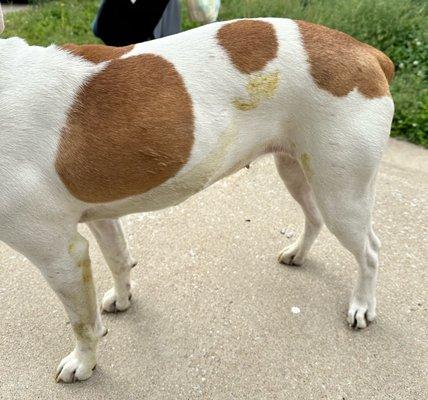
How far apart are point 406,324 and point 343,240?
66 centimetres

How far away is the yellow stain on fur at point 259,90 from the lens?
1.86m

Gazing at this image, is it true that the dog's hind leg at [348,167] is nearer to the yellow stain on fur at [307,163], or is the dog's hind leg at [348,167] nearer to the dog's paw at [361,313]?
the yellow stain on fur at [307,163]

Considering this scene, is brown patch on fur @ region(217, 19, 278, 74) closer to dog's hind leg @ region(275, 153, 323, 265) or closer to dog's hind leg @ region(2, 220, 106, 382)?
dog's hind leg @ region(275, 153, 323, 265)

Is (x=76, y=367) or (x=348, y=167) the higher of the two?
(x=348, y=167)

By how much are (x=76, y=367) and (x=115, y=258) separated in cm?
52

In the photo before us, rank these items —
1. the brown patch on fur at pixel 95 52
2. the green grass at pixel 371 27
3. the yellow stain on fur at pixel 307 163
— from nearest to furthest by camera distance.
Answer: the brown patch on fur at pixel 95 52 < the yellow stain on fur at pixel 307 163 < the green grass at pixel 371 27

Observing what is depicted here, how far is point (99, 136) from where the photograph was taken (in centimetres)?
175

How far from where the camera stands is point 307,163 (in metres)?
2.01

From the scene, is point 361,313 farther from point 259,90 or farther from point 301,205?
point 259,90

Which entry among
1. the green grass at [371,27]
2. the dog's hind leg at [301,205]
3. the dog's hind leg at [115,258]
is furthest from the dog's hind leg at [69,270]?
the green grass at [371,27]

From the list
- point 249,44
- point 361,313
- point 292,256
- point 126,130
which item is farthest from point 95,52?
point 361,313

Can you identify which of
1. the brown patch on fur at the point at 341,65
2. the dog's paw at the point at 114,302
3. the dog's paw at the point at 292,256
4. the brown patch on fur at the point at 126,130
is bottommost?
the dog's paw at the point at 114,302

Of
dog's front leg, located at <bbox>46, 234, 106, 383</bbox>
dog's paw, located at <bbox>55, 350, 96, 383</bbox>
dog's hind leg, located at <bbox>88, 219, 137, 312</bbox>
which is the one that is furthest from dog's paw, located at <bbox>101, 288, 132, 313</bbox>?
dog's paw, located at <bbox>55, 350, 96, 383</bbox>

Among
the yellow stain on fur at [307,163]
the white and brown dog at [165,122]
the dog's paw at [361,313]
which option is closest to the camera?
the white and brown dog at [165,122]
